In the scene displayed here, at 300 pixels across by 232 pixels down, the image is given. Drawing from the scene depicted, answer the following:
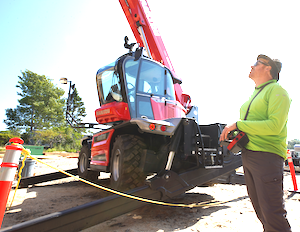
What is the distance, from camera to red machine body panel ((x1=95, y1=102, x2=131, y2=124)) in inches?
169

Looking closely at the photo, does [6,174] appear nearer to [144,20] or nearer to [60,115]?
[144,20]

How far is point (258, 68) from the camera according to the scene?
196cm

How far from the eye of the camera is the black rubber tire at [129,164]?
3.27m

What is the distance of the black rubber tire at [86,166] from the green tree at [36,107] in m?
32.5

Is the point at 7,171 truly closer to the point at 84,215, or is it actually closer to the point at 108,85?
the point at 84,215

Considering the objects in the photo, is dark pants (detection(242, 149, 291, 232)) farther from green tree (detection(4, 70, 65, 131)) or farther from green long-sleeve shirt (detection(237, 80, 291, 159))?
green tree (detection(4, 70, 65, 131))

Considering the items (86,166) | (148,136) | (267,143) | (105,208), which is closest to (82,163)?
(86,166)

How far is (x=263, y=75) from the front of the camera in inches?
76.2

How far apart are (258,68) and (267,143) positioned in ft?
2.42

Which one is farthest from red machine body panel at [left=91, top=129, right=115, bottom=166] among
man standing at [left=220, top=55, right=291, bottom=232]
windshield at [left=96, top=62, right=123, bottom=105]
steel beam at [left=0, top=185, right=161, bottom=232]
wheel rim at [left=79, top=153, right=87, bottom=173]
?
man standing at [left=220, top=55, right=291, bottom=232]

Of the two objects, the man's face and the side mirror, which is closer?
the man's face

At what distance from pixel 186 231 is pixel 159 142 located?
164cm

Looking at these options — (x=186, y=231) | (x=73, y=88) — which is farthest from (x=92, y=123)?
(x=186, y=231)

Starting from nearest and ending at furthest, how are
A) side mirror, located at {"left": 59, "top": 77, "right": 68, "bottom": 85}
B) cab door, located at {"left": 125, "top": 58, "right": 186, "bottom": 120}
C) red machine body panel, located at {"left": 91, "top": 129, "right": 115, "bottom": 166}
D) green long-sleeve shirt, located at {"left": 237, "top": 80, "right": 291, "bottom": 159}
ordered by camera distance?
green long-sleeve shirt, located at {"left": 237, "top": 80, "right": 291, "bottom": 159}, red machine body panel, located at {"left": 91, "top": 129, "right": 115, "bottom": 166}, cab door, located at {"left": 125, "top": 58, "right": 186, "bottom": 120}, side mirror, located at {"left": 59, "top": 77, "right": 68, "bottom": 85}
